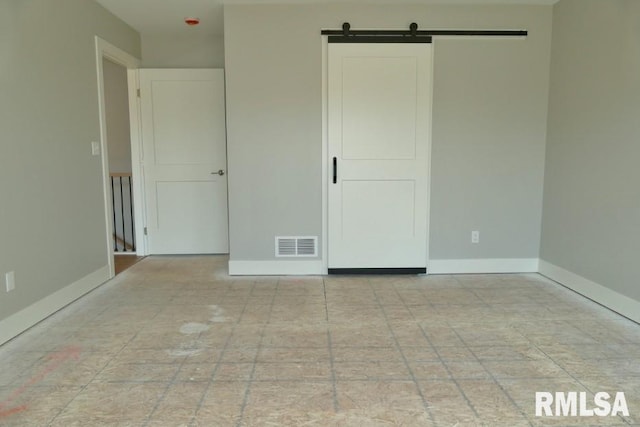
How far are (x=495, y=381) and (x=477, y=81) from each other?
2.80 metres

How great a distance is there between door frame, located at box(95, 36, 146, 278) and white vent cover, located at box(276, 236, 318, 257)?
1579 mm

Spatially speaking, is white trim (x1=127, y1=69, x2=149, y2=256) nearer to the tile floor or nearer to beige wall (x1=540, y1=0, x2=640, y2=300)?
the tile floor

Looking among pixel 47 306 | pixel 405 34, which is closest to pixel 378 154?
pixel 405 34

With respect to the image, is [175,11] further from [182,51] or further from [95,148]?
[95,148]

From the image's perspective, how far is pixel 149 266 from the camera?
14.9 ft

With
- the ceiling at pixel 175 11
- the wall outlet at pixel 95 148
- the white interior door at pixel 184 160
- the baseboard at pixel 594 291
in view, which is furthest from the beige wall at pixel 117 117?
the baseboard at pixel 594 291

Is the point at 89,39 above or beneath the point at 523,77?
above

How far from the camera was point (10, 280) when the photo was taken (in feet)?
8.85

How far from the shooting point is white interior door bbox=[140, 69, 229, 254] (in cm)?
482

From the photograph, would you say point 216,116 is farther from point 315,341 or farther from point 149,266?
point 315,341

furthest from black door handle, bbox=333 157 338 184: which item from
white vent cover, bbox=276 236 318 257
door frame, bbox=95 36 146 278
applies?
door frame, bbox=95 36 146 278

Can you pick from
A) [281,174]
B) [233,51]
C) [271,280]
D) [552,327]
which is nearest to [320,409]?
[552,327]

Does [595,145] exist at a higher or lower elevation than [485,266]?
higher

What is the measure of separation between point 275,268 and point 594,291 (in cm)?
267
